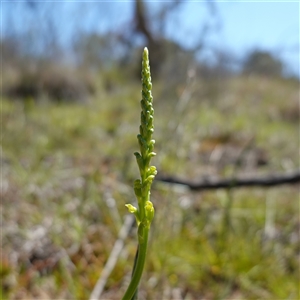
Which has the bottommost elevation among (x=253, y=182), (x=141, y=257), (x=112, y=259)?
(x=112, y=259)

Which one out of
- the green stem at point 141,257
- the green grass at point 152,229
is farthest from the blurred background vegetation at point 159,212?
the green stem at point 141,257

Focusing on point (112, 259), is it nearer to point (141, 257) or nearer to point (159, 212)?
point (159, 212)

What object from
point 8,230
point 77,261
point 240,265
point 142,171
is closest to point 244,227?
point 240,265

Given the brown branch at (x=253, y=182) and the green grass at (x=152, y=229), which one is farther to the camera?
the brown branch at (x=253, y=182)

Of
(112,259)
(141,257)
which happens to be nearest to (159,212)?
(112,259)

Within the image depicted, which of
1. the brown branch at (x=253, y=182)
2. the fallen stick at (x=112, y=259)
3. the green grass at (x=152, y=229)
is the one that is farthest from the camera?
the brown branch at (x=253, y=182)

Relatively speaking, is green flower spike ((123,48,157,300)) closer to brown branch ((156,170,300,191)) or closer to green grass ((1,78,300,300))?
green grass ((1,78,300,300))

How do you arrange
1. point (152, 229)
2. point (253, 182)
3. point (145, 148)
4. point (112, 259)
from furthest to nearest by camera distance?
point (253, 182) < point (112, 259) < point (152, 229) < point (145, 148)

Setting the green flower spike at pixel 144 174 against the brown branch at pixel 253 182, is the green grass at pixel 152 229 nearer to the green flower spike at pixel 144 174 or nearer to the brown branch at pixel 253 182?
the brown branch at pixel 253 182

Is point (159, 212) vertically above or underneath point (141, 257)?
underneath

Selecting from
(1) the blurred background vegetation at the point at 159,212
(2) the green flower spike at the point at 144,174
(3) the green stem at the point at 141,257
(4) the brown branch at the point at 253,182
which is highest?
(2) the green flower spike at the point at 144,174
